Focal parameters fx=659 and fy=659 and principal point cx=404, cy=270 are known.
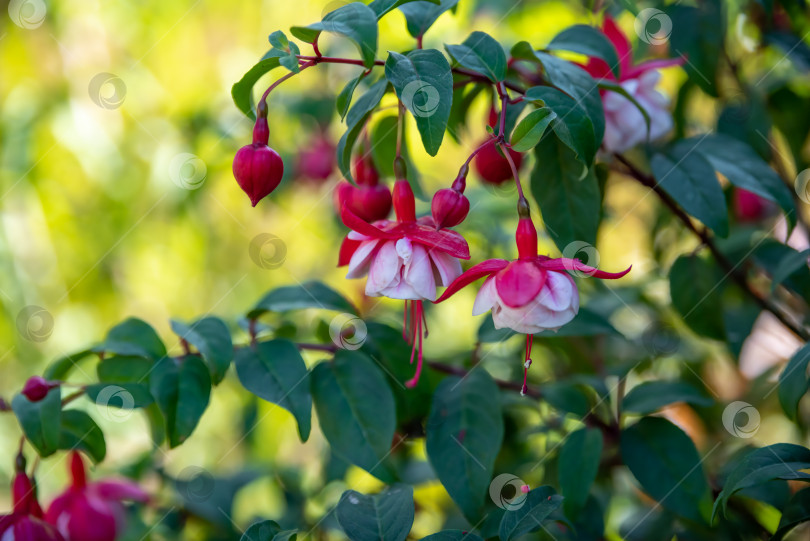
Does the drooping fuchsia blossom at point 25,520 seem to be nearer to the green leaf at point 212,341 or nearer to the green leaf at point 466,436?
the green leaf at point 212,341

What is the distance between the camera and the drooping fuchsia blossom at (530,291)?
40 centimetres

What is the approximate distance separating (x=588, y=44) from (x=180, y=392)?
411mm

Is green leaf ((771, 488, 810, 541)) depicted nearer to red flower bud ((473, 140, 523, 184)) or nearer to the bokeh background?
red flower bud ((473, 140, 523, 184))

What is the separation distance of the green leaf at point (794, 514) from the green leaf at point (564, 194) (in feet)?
0.75

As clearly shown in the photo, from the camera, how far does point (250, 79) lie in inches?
17.0

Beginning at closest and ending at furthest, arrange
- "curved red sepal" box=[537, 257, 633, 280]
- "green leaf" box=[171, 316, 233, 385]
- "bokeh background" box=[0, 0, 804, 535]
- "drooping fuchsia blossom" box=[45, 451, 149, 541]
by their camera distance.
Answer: "curved red sepal" box=[537, 257, 633, 280] < "green leaf" box=[171, 316, 233, 385] < "drooping fuchsia blossom" box=[45, 451, 149, 541] < "bokeh background" box=[0, 0, 804, 535]

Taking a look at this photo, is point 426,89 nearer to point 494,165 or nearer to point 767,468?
point 494,165

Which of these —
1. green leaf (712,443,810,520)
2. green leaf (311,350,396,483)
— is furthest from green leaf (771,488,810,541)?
green leaf (311,350,396,483)

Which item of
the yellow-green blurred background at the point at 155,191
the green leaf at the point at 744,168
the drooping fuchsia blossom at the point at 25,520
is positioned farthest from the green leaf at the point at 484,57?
the yellow-green blurred background at the point at 155,191

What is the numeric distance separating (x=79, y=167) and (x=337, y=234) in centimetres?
86

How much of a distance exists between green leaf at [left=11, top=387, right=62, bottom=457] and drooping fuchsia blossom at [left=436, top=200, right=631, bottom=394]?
30cm

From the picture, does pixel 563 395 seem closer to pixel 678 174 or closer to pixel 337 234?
pixel 678 174

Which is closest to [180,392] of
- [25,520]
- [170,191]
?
[25,520]

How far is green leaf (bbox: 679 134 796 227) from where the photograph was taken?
537 millimetres
